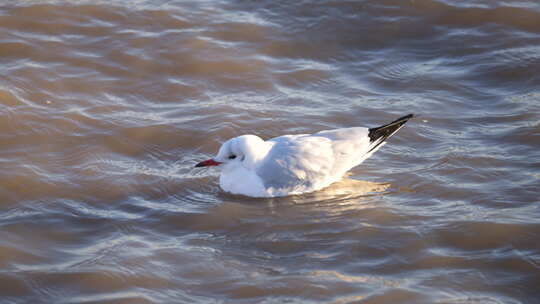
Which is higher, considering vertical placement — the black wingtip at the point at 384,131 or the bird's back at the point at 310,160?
the black wingtip at the point at 384,131

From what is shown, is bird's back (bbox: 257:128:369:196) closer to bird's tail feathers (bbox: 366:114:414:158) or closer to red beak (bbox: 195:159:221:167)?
bird's tail feathers (bbox: 366:114:414:158)

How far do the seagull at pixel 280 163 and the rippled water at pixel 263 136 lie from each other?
0.39ft

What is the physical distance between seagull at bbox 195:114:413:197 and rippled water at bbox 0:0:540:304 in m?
0.12

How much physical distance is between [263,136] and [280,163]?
0.96m

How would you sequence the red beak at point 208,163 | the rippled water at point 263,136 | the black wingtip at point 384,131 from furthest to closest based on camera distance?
the black wingtip at point 384,131 → the red beak at point 208,163 → the rippled water at point 263,136

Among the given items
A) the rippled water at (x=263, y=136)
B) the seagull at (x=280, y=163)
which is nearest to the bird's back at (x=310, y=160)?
the seagull at (x=280, y=163)

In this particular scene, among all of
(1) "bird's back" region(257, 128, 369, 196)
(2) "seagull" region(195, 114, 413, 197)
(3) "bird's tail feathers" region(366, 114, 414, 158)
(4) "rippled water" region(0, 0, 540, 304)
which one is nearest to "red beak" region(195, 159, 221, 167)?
(2) "seagull" region(195, 114, 413, 197)

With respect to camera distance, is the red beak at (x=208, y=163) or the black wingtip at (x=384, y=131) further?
the black wingtip at (x=384, y=131)

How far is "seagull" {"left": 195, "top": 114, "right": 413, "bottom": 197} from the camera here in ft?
22.8

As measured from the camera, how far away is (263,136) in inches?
311

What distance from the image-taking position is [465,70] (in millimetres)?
9180

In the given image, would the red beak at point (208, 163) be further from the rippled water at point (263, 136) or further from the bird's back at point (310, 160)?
the bird's back at point (310, 160)

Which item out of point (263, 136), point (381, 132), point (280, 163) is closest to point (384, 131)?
point (381, 132)

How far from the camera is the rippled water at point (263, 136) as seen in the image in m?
5.54
